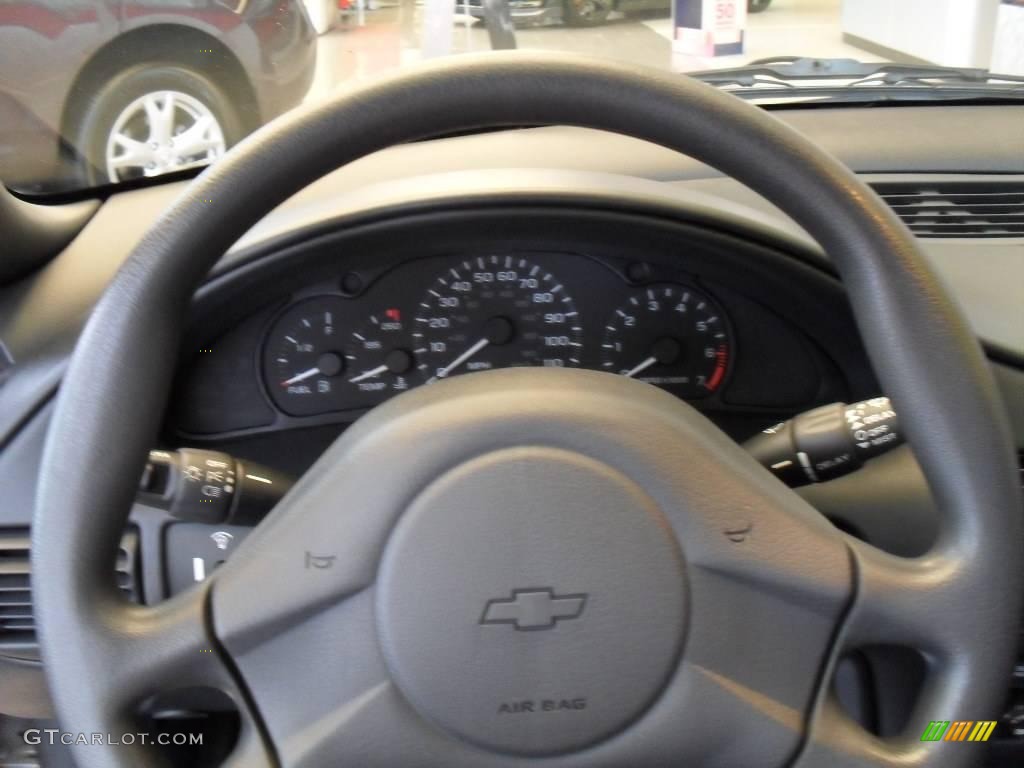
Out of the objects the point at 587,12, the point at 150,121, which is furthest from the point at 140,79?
the point at 587,12

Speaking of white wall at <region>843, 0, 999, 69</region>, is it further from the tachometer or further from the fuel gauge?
the fuel gauge

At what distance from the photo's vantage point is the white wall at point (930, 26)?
2367 mm

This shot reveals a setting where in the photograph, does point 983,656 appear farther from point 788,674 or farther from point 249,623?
point 249,623

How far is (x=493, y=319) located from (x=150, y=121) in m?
1.02

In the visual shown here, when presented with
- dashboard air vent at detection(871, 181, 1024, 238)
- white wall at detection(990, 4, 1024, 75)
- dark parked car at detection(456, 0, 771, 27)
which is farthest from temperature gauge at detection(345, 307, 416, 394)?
white wall at detection(990, 4, 1024, 75)

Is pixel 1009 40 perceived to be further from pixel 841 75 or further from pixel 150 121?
pixel 150 121

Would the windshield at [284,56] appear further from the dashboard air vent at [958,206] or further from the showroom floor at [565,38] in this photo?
the dashboard air vent at [958,206]

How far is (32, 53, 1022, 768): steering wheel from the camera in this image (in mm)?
875

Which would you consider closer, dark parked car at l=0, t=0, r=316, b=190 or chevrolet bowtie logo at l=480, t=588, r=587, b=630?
chevrolet bowtie logo at l=480, t=588, r=587, b=630

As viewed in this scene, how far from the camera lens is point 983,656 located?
90cm

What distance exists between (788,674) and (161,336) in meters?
0.61

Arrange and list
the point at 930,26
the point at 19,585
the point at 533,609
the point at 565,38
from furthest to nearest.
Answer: the point at 930,26, the point at 565,38, the point at 19,585, the point at 533,609

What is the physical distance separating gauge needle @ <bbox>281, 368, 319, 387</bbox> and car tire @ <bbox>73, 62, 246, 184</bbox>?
687 millimetres

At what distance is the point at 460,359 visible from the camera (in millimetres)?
1331
